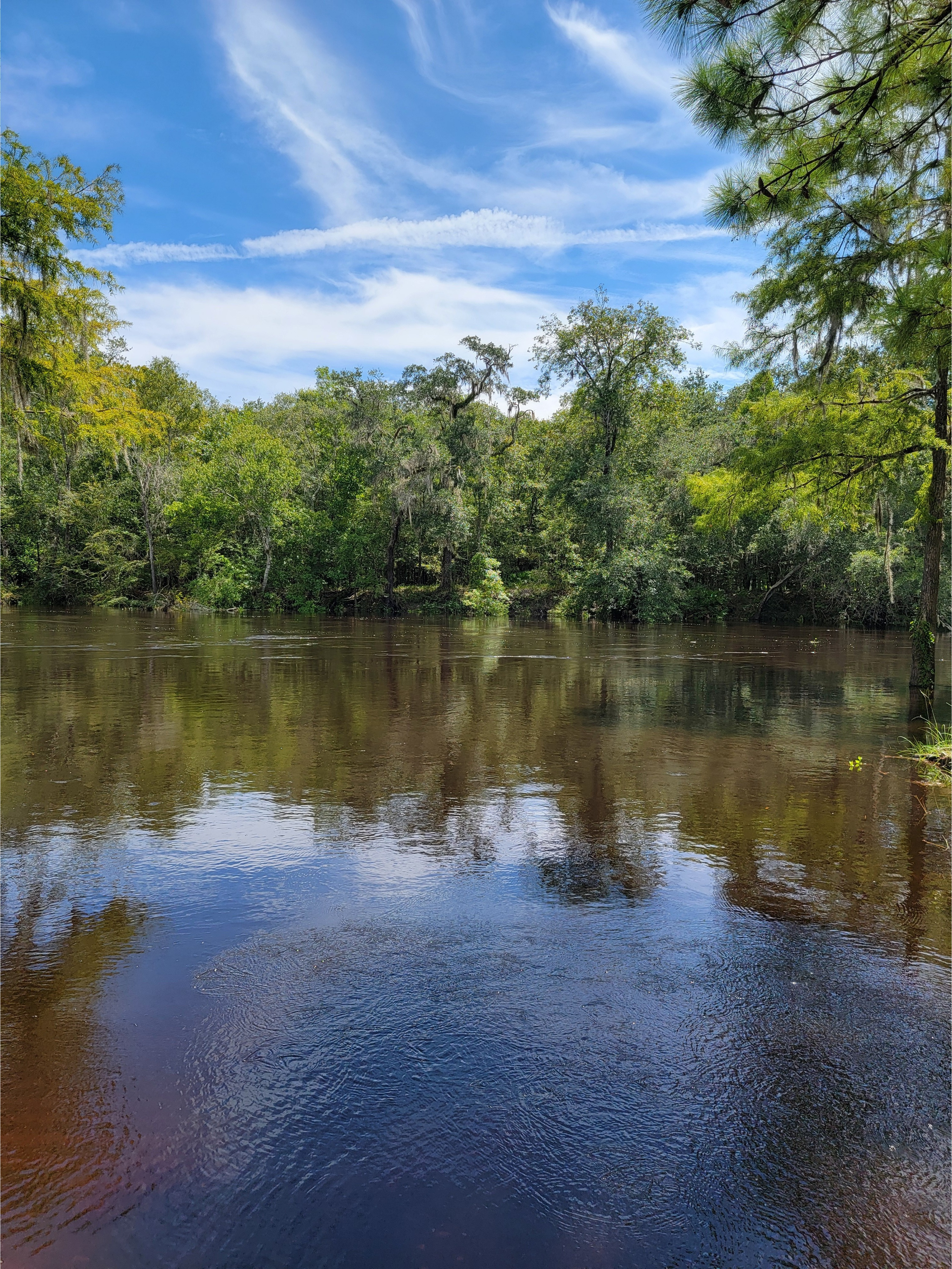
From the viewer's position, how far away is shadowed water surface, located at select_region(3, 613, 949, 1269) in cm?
240

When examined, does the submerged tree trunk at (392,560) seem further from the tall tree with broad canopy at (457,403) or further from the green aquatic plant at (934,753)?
the green aquatic plant at (934,753)

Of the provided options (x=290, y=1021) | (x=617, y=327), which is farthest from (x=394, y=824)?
(x=617, y=327)

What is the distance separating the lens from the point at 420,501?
3984 centimetres

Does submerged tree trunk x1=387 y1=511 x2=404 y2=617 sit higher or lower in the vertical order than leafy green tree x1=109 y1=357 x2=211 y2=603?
lower

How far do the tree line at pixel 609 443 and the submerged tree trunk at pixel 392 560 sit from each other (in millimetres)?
372

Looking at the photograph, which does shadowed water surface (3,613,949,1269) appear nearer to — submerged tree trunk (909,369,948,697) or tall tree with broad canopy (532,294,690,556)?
submerged tree trunk (909,369,948,697)

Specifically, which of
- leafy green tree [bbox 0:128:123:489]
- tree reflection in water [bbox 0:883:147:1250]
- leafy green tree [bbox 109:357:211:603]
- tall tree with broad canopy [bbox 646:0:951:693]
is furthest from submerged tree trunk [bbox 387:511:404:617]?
tree reflection in water [bbox 0:883:147:1250]

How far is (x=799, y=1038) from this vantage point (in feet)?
10.9

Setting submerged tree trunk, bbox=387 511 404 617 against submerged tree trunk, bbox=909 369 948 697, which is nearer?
submerged tree trunk, bbox=909 369 948 697

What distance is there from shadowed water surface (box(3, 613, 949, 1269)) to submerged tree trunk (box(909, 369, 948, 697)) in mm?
4665

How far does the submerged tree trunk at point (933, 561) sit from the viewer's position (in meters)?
10.9

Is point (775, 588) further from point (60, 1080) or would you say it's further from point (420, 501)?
point (60, 1080)

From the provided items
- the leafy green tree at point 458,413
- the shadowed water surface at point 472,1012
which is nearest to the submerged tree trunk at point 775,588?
the leafy green tree at point 458,413

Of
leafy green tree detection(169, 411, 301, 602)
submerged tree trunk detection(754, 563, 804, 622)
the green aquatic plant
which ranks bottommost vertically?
the green aquatic plant
